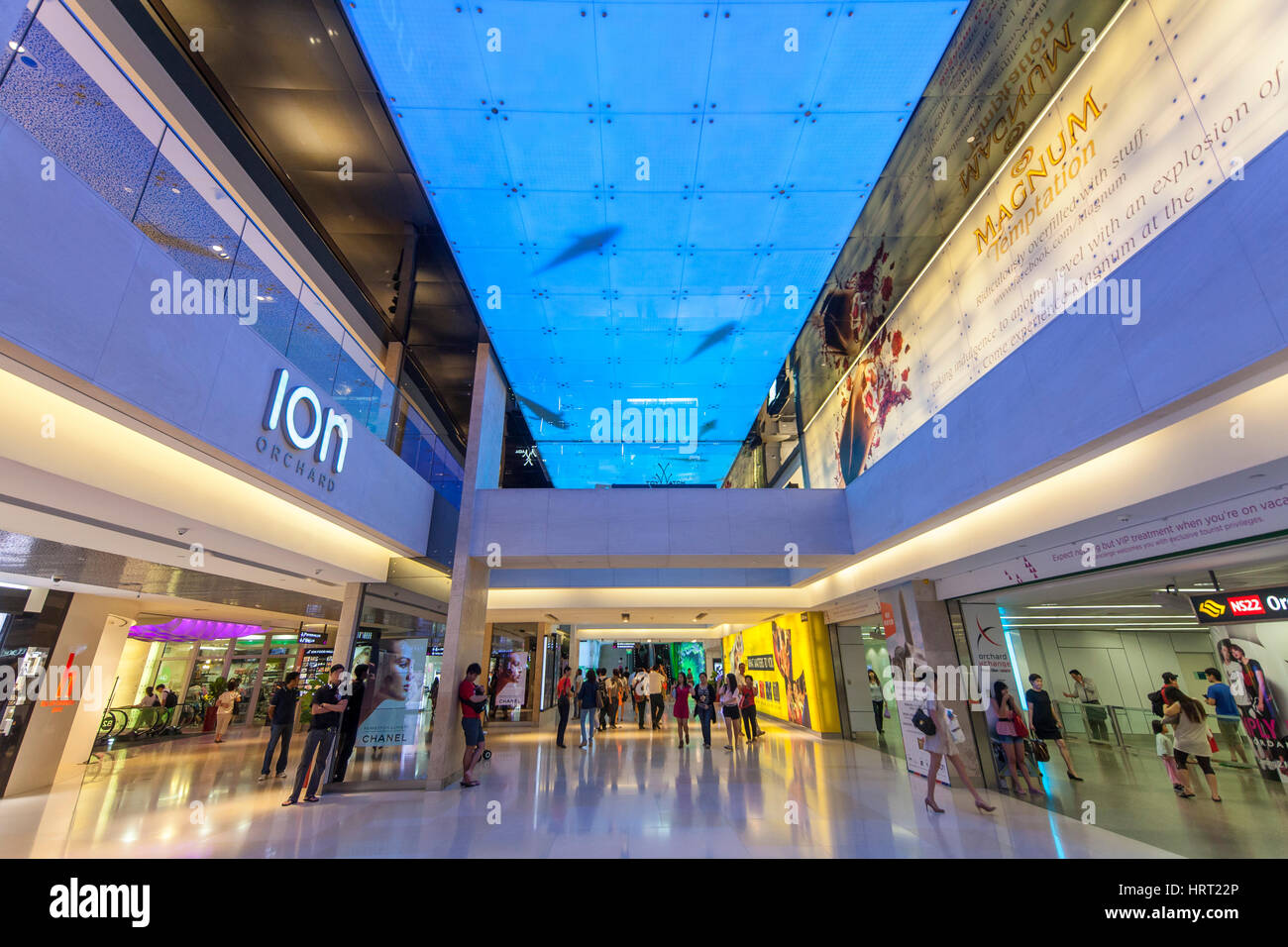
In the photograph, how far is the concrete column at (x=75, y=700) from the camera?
827 centimetres

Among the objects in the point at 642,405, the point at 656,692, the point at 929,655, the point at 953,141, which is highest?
the point at 953,141

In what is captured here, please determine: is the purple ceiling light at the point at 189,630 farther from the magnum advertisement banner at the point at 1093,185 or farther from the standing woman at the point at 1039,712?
the standing woman at the point at 1039,712

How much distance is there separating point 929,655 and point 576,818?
18.3ft

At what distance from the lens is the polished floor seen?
4.74 m

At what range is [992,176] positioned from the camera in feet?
21.1

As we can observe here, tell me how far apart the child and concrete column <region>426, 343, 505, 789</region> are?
9729mm

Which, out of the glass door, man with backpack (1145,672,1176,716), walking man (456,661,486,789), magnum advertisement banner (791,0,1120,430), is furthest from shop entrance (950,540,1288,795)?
the glass door

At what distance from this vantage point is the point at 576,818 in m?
5.77

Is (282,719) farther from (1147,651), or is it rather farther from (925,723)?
(1147,651)

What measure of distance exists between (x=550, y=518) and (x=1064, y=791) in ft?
27.0

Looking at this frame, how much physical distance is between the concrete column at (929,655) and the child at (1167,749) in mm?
2191

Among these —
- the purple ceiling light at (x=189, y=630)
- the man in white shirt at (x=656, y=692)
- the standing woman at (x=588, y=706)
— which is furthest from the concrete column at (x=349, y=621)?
the purple ceiling light at (x=189, y=630)

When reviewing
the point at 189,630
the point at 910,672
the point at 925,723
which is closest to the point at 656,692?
the point at 910,672
